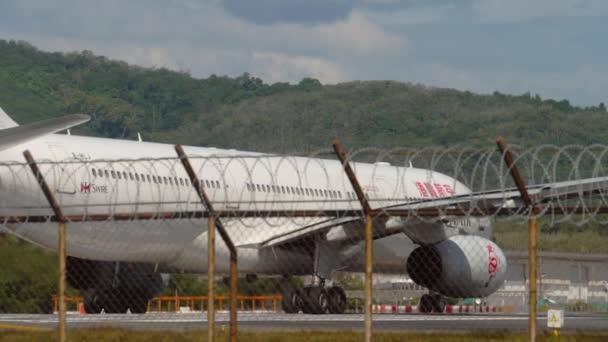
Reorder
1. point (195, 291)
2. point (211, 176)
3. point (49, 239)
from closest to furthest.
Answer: point (49, 239), point (211, 176), point (195, 291)

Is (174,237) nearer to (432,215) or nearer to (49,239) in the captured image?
(49,239)

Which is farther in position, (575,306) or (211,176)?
(575,306)

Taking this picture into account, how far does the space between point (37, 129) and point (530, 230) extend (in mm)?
8478

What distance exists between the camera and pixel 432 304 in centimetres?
3262

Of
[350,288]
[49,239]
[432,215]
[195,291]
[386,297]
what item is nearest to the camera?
[432,215]

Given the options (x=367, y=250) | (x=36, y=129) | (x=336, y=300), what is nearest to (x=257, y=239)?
(x=336, y=300)

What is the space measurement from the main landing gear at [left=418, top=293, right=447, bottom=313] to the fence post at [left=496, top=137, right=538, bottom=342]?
58.7ft

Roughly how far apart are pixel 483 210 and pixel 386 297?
1154 inches

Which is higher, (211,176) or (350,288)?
(211,176)

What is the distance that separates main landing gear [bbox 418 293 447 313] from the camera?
107 ft

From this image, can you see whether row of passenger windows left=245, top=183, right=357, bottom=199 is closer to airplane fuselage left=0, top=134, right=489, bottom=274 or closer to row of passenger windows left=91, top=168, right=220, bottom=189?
airplane fuselage left=0, top=134, right=489, bottom=274

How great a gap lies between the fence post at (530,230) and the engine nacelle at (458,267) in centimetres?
1348

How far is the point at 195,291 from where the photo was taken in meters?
38.3

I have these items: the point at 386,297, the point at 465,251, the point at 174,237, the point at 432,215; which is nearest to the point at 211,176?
the point at 174,237
